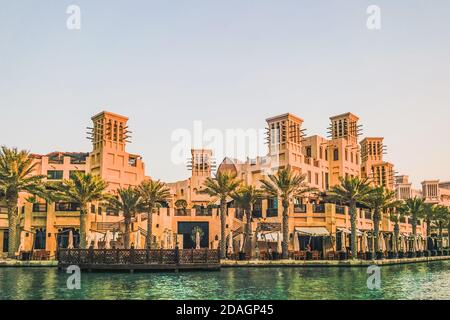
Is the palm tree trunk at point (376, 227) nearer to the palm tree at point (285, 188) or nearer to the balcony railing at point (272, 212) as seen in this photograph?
the palm tree at point (285, 188)

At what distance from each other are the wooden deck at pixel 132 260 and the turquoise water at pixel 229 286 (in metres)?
4.10

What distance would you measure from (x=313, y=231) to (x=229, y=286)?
3198 centimetres

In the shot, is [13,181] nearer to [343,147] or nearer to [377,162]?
[343,147]

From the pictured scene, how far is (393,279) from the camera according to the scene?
38.6 metres

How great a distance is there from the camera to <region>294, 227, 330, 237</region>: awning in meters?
62.5

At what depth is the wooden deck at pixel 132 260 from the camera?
45.7 m

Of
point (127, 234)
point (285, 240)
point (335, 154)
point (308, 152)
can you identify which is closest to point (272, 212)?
point (285, 240)

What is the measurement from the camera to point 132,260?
→ 46125 mm

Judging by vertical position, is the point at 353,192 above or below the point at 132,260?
above

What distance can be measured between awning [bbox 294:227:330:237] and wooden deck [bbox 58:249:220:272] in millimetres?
17244

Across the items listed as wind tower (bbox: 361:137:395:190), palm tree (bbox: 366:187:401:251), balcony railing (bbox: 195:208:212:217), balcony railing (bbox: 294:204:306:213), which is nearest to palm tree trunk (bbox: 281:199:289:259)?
balcony railing (bbox: 294:204:306:213)
